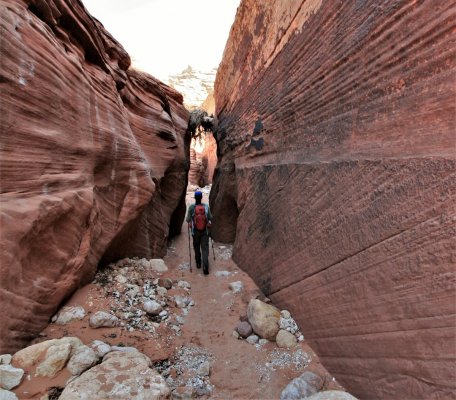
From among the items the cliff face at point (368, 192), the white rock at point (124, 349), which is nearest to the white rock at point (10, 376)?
the white rock at point (124, 349)

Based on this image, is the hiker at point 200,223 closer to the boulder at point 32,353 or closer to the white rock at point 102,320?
the white rock at point 102,320

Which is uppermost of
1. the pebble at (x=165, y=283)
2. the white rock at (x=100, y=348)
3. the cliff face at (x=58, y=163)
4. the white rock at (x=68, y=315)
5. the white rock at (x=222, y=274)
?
the cliff face at (x=58, y=163)

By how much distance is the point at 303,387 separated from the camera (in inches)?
115

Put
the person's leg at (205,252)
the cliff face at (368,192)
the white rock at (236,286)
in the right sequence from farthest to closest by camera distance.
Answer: the person's leg at (205,252) < the white rock at (236,286) < the cliff face at (368,192)

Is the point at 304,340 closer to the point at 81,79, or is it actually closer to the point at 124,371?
the point at 124,371

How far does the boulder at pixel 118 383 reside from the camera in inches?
91.7

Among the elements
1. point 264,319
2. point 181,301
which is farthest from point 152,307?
point 264,319

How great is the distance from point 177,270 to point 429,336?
5094 millimetres

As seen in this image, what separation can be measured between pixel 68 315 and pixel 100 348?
749 millimetres

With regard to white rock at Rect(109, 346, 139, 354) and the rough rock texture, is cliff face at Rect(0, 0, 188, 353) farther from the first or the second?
the rough rock texture

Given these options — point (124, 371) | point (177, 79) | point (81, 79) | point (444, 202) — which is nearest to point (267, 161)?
point (81, 79)

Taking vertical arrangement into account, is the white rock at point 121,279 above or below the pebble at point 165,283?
above

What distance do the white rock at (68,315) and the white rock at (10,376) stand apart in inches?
34.2

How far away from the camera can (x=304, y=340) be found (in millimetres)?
3658
